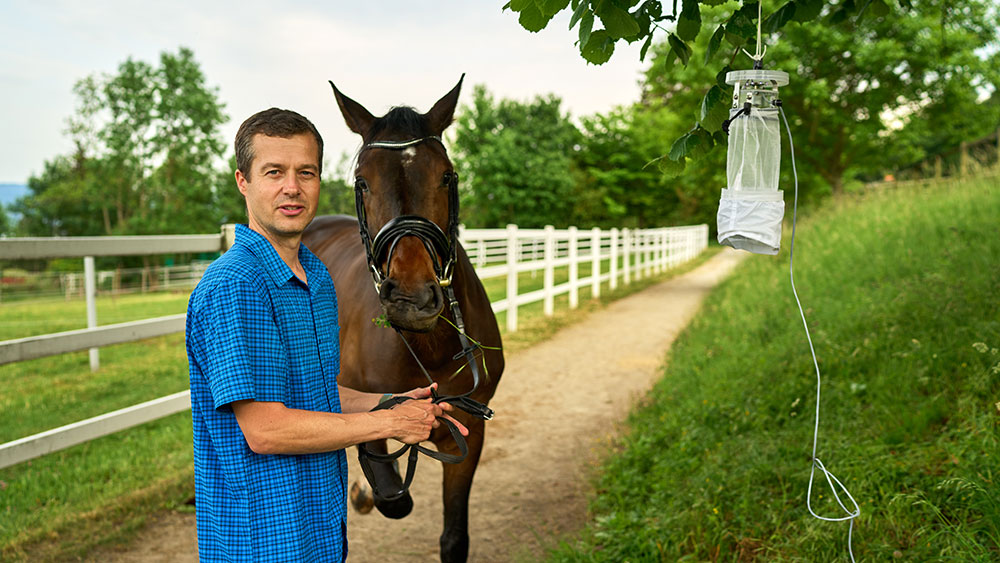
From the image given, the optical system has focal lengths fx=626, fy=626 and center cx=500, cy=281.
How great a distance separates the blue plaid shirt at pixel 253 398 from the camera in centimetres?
127

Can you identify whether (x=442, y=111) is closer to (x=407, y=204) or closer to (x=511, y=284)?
(x=407, y=204)

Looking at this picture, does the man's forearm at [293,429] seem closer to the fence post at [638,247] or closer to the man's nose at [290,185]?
the man's nose at [290,185]

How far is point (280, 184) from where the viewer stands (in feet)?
4.63

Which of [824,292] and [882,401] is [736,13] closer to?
[882,401]

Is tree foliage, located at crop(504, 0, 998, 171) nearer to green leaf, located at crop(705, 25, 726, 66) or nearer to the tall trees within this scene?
green leaf, located at crop(705, 25, 726, 66)

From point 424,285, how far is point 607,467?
2670 mm

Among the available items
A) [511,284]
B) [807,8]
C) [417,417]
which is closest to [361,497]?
[417,417]

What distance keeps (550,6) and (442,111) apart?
1.03 m

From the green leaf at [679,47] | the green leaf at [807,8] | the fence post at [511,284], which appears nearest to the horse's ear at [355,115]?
the green leaf at [679,47]

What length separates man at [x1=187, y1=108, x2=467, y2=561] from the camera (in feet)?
4.17

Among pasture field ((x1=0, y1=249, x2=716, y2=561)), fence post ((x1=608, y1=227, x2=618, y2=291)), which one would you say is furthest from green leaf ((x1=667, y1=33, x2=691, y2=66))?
fence post ((x1=608, y1=227, x2=618, y2=291))

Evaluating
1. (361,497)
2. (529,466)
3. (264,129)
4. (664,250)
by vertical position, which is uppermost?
(264,129)

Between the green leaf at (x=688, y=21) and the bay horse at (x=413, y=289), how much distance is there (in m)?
0.90

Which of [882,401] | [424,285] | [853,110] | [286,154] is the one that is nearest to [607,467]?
[882,401]
